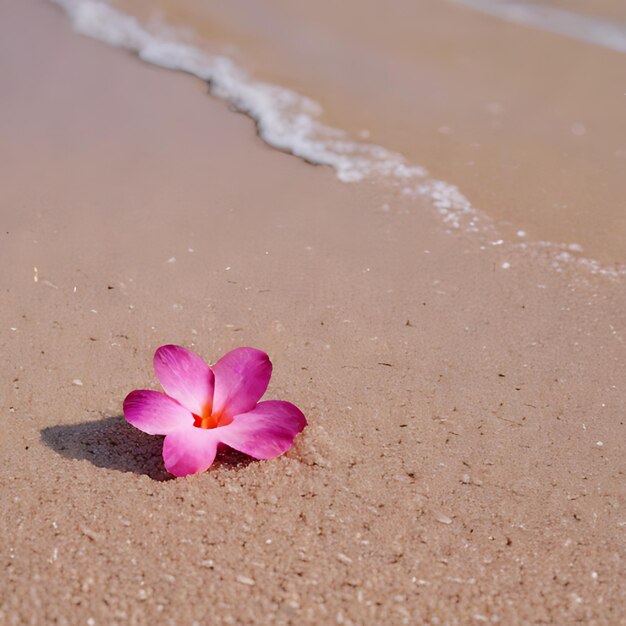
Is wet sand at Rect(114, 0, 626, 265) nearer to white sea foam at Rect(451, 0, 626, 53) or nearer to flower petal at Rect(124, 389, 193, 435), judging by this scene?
white sea foam at Rect(451, 0, 626, 53)

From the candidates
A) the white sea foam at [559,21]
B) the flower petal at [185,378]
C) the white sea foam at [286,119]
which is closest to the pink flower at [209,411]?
the flower petal at [185,378]

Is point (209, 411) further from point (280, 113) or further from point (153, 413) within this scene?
point (280, 113)

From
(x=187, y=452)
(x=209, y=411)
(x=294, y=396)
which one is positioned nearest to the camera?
(x=187, y=452)

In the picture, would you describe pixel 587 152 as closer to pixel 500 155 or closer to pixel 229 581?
pixel 500 155

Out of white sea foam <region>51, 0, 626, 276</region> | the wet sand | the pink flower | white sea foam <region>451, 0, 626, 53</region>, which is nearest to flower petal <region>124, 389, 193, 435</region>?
the pink flower

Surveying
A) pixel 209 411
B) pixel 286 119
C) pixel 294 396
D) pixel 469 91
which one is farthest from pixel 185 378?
pixel 469 91

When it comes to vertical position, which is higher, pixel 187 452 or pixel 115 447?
pixel 187 452

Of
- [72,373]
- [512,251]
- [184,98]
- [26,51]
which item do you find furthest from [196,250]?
[26,51]
